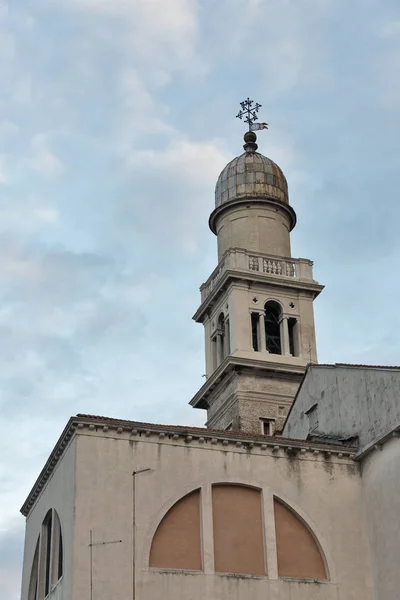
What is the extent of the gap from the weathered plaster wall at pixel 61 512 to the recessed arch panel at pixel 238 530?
406 centimetres

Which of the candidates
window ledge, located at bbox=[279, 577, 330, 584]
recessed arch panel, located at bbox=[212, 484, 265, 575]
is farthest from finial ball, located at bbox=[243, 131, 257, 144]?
window ledge, located at bbox=[279, 577, 330, 584]

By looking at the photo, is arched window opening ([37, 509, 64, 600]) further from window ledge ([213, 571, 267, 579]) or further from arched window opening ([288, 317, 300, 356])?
arched window opening ([288, 317, 300, 356])

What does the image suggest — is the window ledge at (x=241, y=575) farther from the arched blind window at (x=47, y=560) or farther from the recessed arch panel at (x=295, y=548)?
the arched blind window at (x=47, y=560)

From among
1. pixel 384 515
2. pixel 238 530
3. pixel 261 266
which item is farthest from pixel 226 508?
pixel 261 266

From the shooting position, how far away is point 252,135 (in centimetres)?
4931

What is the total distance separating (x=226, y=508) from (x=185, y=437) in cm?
231

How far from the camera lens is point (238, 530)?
26.5 metres

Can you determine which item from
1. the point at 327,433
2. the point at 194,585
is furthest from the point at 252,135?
the point at 194,585

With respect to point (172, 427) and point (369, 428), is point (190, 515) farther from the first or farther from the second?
point (369, 428)

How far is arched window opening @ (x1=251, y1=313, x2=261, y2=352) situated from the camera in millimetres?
42656

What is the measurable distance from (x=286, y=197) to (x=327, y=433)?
19007mm

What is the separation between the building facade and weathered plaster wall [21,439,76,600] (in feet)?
0.19

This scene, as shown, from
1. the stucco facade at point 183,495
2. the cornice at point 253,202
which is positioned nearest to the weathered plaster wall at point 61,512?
the stucco facade at point 183,495

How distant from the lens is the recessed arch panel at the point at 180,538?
82.8ft
